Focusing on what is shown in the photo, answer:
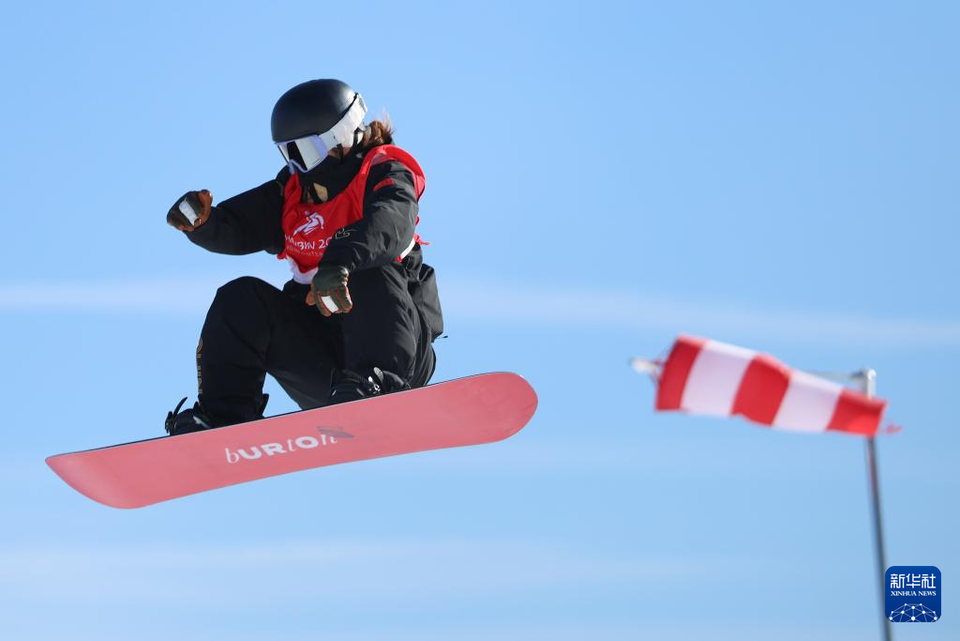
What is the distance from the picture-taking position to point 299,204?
7562 millimetres

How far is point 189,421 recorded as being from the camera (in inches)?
286

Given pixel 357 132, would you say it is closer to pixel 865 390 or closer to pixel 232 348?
pixel 232 348

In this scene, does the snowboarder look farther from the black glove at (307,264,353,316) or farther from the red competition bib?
the black glove at (307,264,353,316)

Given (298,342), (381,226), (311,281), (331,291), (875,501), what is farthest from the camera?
(298,342)

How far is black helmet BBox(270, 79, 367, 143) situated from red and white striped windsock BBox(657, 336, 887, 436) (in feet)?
9.00

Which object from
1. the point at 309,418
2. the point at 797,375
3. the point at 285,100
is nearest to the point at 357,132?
the point at 285,100

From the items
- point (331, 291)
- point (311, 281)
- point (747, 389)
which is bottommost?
point (747, 389)

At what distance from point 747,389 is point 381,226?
2.36 metres

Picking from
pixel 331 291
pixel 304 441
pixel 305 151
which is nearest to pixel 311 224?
pixel 305 151

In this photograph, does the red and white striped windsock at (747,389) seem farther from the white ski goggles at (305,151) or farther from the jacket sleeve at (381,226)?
the white ski goggles at (305,151)

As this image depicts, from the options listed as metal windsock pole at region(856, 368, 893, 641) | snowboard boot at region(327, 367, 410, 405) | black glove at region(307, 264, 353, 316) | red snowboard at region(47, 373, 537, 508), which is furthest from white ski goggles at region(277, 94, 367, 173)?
metal windsock pole at region(856, 368, 893, 641)

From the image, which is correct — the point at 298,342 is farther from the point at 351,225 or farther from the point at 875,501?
the point at 875,501

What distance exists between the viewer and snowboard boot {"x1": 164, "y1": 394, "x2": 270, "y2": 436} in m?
7.27

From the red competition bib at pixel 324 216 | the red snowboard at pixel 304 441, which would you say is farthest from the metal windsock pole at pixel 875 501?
the red competition bib at pixel 324 216
